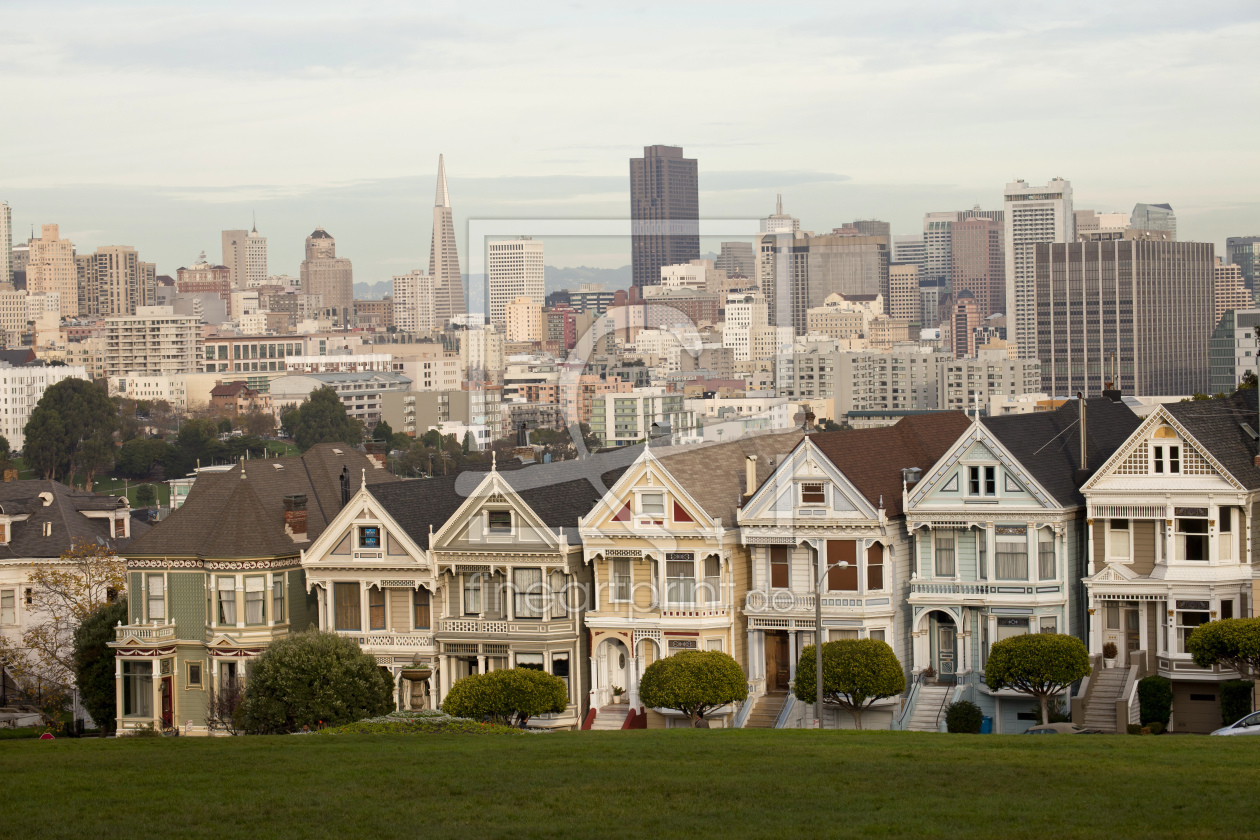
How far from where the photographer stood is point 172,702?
50.0 m

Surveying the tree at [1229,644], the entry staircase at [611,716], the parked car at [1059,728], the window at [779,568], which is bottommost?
the entry staircase at [611,716]

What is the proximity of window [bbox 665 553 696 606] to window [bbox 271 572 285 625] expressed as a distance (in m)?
11.0

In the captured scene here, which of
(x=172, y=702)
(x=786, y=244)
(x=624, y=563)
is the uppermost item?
(x=786, y=244)

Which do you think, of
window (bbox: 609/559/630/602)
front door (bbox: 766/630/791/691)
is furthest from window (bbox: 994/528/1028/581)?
window (bbox: 609/559/630/602)

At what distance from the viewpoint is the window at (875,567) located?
144ft

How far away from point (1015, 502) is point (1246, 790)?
1788 centimetres

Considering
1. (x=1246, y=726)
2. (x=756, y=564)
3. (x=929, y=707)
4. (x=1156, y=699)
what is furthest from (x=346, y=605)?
(x=1246, y=726)

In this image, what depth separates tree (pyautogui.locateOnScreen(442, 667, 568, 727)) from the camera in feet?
141

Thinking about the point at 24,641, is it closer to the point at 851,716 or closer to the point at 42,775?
the point at 851,716

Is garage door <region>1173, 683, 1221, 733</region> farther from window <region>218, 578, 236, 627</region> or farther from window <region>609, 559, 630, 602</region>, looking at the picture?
window <region>218, 578, 236, 627</region>

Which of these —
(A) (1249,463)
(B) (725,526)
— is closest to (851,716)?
(B) (725,526)

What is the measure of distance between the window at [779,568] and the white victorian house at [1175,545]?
7152mm

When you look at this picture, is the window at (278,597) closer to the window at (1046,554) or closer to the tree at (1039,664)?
the tree at (1039,664)

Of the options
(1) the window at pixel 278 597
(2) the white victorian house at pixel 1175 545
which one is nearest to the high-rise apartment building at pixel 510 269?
(2) the white victorian house at pixel 1175 545
